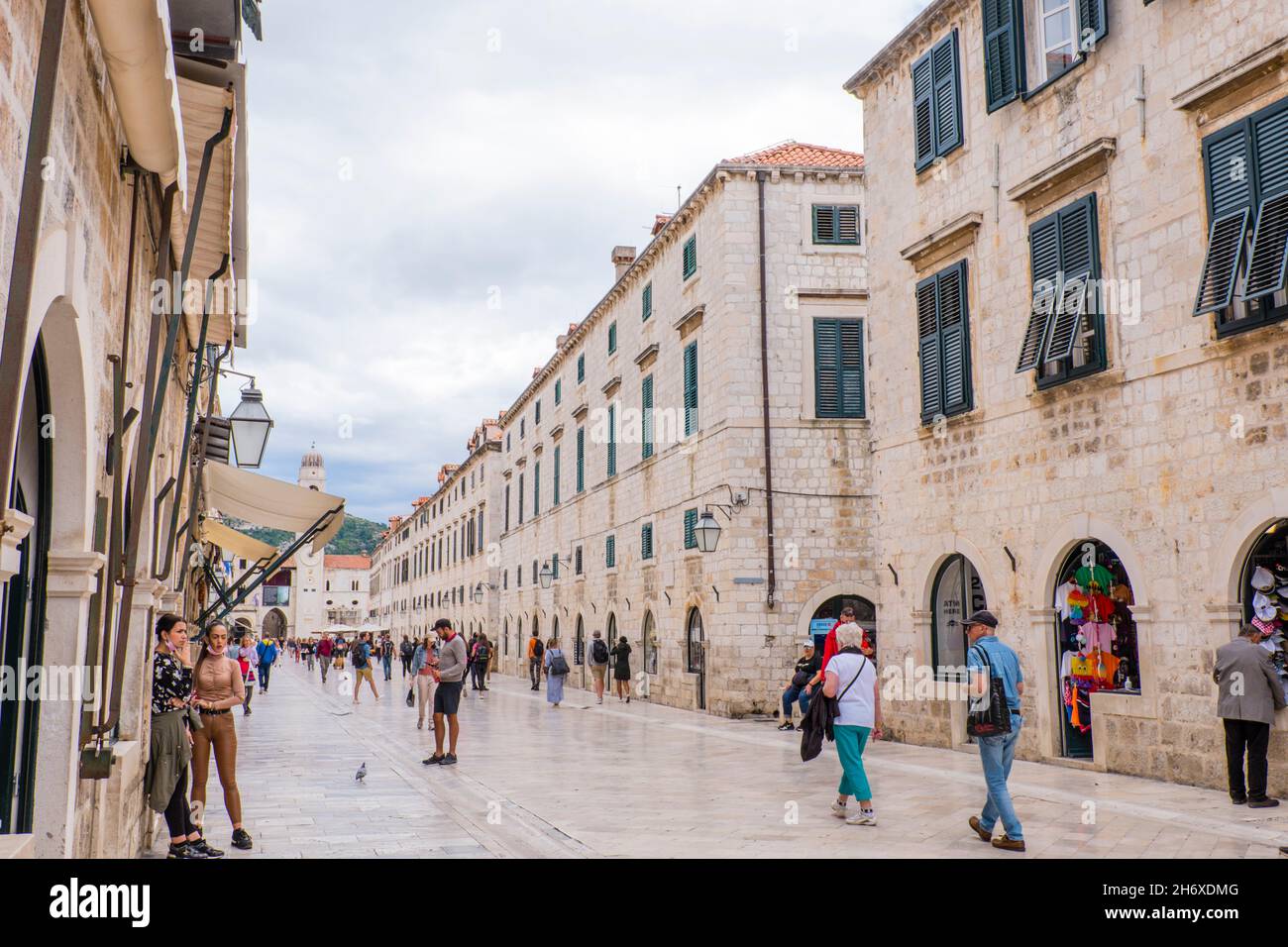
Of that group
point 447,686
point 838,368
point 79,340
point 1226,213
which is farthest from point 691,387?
point 79,340

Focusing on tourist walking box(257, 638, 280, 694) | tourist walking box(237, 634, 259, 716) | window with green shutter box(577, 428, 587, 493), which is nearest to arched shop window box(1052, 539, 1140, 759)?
tourist walking box(237, 634, 259, 716)

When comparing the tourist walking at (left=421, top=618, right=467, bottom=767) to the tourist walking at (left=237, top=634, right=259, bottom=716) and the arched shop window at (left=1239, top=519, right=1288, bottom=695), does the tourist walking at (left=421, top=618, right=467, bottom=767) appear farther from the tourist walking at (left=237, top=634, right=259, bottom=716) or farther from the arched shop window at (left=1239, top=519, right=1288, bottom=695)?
the tourist walking at (left=237, top=634, right=259, bottom=716)

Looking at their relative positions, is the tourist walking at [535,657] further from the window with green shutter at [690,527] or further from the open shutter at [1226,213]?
the open shutter at [1226,213]

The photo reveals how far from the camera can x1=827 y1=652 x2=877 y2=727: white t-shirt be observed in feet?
29.3

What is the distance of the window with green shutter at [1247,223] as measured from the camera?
9.55 m

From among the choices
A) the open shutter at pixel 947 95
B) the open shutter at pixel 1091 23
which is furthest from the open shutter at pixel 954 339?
the open shutter at pixel 1091 23

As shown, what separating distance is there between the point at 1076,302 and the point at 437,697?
29.0 ft

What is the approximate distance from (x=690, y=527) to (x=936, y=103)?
35.3ft

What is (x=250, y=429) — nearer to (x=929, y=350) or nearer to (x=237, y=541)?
(x=237, y=541)

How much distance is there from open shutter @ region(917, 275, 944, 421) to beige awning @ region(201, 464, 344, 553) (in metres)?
7.94

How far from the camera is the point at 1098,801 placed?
970 cm

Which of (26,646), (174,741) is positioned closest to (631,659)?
(174,741)

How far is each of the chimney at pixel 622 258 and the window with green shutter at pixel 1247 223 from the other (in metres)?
24.1
